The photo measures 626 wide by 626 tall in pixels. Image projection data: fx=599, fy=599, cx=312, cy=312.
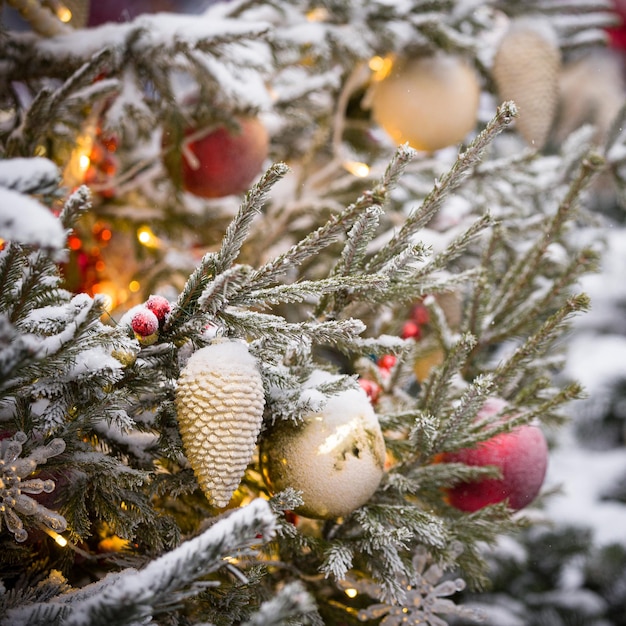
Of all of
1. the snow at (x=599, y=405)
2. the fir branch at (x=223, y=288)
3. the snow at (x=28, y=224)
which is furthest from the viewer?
the snow at (x=599, y=405)

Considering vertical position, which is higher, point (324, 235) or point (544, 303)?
point (324, 235)

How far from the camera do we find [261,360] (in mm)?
464

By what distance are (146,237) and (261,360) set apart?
0.68 metres

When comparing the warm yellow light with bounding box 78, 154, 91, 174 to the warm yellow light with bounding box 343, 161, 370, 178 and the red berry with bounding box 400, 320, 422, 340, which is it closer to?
the warm yellow light with bounding box 343, 161, 370, 178

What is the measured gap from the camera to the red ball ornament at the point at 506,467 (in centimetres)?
62

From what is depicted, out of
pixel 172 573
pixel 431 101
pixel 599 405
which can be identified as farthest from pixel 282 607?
pixel 599 405

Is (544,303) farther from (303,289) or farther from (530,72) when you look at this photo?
(530,72)

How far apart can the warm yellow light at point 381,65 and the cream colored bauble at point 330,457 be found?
Answer: 684 millimetres

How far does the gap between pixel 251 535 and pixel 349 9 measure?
831mm

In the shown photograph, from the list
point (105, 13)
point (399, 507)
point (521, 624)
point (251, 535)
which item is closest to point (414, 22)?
point (399, 507)

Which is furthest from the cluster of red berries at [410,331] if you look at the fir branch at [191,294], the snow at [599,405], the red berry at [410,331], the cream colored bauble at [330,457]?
the snow at [599,405]

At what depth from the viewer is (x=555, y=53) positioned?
1063 millimetres

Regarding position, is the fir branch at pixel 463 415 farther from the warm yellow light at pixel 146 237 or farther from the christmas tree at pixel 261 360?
the warm yellow light at pixel 146 237

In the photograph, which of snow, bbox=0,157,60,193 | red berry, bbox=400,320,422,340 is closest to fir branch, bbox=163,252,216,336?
snow, bbox=0,157,60,193
